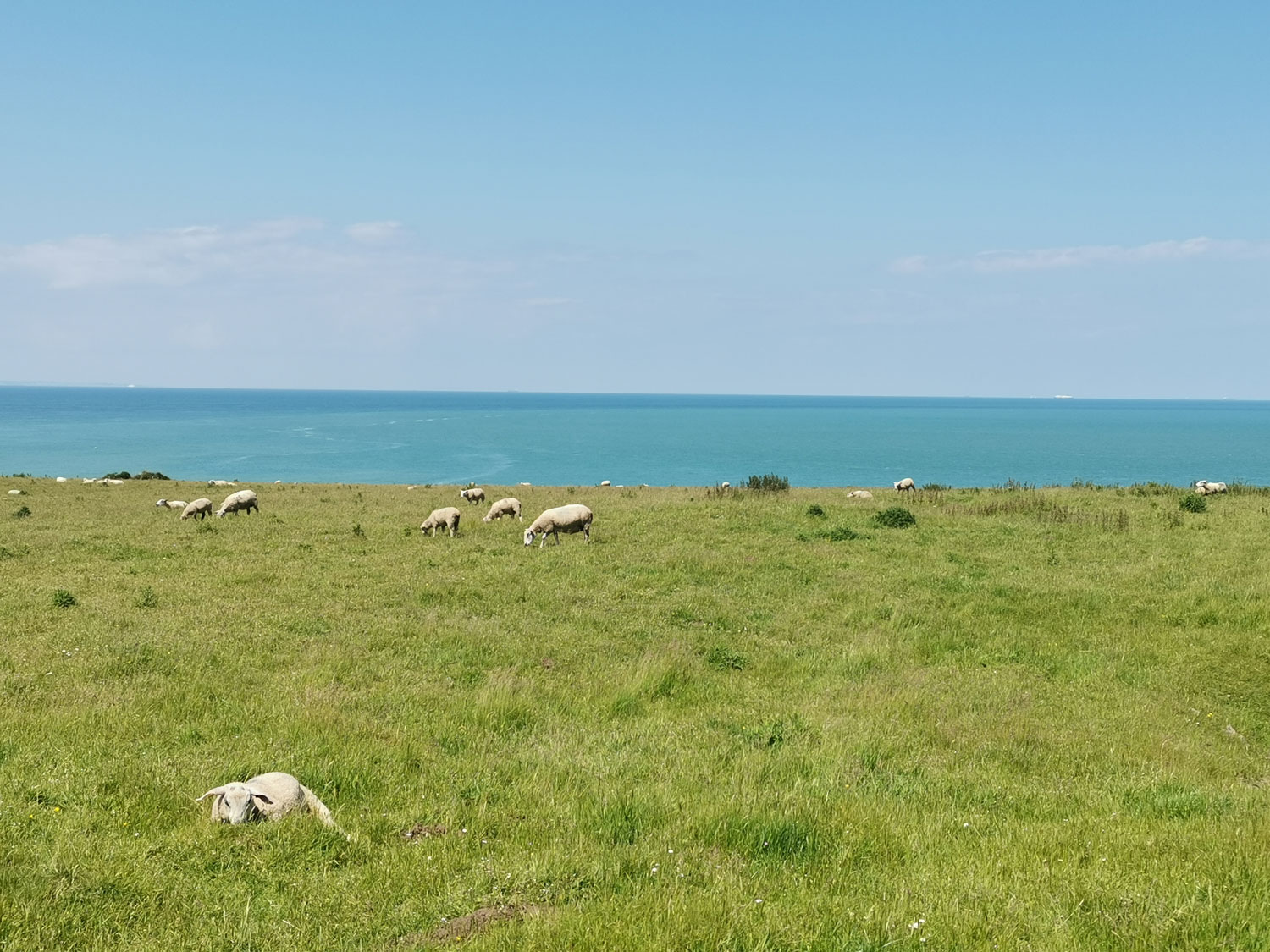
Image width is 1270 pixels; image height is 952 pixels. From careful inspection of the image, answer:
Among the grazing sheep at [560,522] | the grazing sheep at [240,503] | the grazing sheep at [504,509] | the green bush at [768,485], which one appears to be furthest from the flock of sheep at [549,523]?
the green bush at [768,485]

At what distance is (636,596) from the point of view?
65.5 feet

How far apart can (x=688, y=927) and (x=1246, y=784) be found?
8797 mm

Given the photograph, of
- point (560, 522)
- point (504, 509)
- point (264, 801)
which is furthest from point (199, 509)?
point (264, 801)

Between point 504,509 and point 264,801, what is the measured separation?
2561 centimetres

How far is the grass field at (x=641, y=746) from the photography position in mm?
6148

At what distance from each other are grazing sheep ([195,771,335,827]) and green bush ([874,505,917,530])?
25.9m

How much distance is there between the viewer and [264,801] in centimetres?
802

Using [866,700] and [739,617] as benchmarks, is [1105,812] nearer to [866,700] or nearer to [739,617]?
[866,700]

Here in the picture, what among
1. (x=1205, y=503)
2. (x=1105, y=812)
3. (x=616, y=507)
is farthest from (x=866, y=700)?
(x=1205, y=503)

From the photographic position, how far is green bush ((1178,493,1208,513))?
33719 mm

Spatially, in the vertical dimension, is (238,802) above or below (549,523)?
below

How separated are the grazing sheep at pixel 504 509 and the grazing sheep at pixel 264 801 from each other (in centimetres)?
2467

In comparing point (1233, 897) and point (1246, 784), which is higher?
point (1233, 897)

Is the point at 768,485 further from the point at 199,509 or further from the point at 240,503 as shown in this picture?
the point at 199,509
